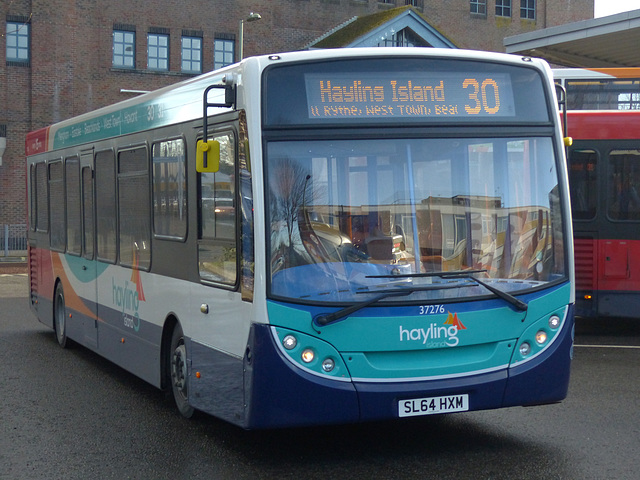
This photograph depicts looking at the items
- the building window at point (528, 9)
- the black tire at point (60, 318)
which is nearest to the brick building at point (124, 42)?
the building window at point (528, 9)

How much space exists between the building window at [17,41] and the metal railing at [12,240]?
6.48 m

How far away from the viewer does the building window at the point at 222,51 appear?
43000mm

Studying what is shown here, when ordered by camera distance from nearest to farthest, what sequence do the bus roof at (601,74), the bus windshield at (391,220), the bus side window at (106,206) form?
the bus windshield at (391,220)
the bus side window at (106,206)
the bus roof at (601,74)

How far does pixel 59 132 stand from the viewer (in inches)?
493

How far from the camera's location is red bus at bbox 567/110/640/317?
44.1 ft

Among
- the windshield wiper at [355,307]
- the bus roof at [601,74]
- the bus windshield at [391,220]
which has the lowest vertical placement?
the windshield wiper at [355,307]

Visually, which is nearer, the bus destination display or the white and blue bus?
the white and blue bus

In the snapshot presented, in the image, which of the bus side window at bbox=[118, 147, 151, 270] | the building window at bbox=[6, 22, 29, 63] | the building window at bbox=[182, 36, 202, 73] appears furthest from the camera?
the building window at bbox=[182, 36, 202, 73]

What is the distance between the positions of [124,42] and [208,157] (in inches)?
1426

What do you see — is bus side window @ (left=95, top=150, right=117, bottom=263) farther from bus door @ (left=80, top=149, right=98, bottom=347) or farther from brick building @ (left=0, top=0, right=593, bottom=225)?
brick building @ (left=0, top=0, right=593, bottom=225)

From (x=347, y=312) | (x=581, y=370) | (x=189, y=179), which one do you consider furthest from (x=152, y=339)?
(x=581, y=370)

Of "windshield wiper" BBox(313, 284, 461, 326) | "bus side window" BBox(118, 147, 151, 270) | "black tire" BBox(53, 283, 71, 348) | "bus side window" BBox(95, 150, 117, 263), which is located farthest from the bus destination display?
"black tire" BBox(53, 283, 71, 348)

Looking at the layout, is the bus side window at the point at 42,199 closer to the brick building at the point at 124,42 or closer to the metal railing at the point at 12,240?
the brick building at the point at 124,42

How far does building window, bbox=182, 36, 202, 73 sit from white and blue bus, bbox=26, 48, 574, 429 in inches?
1406
